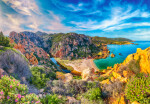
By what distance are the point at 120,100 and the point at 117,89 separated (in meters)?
1.06

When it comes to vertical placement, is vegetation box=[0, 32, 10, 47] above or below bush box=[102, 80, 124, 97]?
above

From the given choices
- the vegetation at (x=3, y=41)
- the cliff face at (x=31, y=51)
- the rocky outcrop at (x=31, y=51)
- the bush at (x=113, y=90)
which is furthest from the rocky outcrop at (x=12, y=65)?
the cliff face at (x=31, y=51)

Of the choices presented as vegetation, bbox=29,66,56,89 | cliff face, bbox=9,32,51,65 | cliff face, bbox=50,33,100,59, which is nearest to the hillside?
cliff face, bbox=9,32,51,65

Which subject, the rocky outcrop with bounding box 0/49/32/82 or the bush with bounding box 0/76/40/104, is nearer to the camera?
the bush with bounding box 0/76/40/104

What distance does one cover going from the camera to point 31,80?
20.2 ft

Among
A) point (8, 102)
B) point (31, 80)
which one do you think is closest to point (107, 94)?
point (8, 102)

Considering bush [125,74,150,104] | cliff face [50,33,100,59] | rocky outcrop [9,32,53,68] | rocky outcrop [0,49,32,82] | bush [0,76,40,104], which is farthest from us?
cliff face [50,33,100,59]

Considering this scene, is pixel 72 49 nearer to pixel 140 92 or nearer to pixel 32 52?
pixel 32 52

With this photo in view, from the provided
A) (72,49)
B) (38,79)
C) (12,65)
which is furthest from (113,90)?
(72,49)

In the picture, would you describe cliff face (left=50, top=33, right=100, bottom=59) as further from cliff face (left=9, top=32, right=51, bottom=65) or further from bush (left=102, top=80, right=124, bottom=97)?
bush (left=102, top=80, right=124, bottom=97)

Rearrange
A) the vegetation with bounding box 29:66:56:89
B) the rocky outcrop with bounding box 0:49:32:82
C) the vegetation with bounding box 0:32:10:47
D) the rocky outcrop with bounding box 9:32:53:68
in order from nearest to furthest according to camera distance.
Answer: the rocky outcrop with bounding box 0:49:32:82 < the vegetation with bounding box 0:32:10:47 < the vegetation with bounding box 29:66:56:89 < the rocky outcrop with bounding box 9:32:53:68

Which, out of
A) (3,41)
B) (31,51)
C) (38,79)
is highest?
(3,41)

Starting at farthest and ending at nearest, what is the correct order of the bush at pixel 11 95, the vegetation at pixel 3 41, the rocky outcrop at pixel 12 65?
the vegetation at pixel 3 41
the rocky outcrop at pixel 12 65
the bush at pixel 11 95

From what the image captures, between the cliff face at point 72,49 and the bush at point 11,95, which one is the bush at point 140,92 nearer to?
the bush at point 11,95
